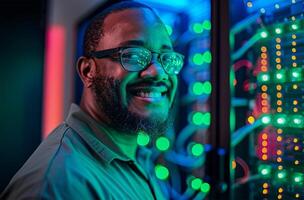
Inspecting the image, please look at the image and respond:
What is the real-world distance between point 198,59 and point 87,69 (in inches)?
21.1

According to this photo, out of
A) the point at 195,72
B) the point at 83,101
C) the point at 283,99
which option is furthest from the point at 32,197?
the point at 195,72

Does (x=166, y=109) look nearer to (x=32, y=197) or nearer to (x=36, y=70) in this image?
(x=32, y=197)

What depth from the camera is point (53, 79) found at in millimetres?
1761

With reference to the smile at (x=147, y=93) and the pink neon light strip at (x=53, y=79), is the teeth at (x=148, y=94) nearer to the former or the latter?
the smile at (x=147, y=93)

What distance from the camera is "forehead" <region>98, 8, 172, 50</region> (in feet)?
2.80

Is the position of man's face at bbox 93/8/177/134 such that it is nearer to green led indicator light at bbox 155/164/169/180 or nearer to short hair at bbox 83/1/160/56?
short hair at bbox 83/1/160/56

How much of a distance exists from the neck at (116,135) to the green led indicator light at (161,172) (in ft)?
1.52

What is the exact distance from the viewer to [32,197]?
1.99ft

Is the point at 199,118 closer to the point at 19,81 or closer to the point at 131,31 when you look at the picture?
the point at 131,31

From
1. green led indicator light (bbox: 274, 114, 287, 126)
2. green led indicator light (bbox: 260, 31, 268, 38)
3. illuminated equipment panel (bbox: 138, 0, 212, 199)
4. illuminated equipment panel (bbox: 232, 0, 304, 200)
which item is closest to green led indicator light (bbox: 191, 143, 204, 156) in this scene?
illuminated equipment panel (bbox: 138, 0, 212, 199)

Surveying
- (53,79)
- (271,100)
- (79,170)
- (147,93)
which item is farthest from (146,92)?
(53,79)

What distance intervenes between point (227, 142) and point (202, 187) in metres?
0.40

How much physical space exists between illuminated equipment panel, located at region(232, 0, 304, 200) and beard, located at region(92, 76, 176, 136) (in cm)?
31

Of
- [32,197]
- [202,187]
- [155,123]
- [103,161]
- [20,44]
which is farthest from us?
[20,44]
